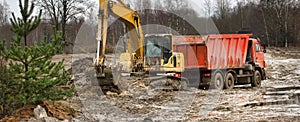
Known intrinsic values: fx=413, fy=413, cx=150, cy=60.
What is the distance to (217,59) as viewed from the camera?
18.9 metres

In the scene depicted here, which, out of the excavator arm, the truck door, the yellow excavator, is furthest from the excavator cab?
the truck door

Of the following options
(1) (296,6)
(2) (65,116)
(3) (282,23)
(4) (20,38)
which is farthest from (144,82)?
(1) (296,6)

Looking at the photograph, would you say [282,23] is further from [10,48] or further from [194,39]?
[10,48]

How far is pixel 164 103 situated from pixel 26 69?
6416mm

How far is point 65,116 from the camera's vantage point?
9797 mm

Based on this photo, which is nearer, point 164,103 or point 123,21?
point 164,103

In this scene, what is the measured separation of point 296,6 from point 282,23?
237 inches

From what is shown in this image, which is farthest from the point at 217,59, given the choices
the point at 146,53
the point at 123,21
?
the point at 123,21

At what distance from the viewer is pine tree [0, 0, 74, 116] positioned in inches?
339

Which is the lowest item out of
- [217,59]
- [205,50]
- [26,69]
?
[26,69]

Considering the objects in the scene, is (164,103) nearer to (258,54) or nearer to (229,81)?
(229,81)

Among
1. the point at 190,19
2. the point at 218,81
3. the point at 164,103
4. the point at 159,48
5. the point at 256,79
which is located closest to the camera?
the point at 164,103

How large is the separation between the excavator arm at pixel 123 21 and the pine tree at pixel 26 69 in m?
5.22

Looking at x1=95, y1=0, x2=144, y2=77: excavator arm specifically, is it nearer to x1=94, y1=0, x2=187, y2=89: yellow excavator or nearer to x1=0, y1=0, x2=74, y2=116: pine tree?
x1=94, y1=0, x2=187, y2=89: yellow excavator
